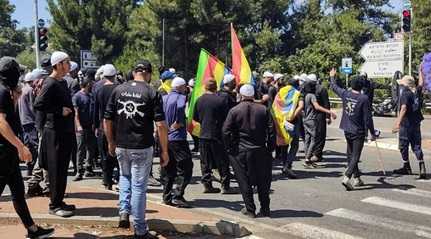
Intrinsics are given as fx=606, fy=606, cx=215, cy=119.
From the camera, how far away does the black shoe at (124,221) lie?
6.69 m

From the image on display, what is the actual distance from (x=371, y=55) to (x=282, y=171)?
5908 mm

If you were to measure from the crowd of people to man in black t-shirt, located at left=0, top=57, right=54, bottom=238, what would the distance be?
10 mm

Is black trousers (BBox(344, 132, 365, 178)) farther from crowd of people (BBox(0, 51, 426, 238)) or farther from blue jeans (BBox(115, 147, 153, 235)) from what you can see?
blue jeans (BBox(115, 147, 153, 235))

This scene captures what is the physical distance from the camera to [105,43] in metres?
51.7

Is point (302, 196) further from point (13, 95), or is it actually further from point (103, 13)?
point (103, 13)

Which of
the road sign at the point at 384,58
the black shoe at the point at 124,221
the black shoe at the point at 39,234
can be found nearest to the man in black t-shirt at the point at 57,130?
the black shoe at the point at 124,221

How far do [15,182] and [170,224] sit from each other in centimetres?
180

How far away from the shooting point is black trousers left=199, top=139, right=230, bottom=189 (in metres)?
9.37

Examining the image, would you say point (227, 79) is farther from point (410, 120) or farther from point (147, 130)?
point (410, 120)

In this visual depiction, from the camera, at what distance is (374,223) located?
7762 millimetres

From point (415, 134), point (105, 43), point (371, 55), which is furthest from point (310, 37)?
point (415, 134)

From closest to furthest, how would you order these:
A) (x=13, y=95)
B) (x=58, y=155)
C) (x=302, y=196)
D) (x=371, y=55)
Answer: (x=13, y=95), (x=58, y=155), (x=302, y=196), (x=371, y=55)

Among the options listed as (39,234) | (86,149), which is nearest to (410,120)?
(86,149)

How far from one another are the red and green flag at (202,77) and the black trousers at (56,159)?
2.95 m
